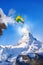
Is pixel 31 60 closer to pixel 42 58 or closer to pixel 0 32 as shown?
pixel 42 58

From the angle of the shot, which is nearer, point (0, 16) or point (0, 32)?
point (0, 16)

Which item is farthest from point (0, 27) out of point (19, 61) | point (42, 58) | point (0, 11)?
point (19, 61)

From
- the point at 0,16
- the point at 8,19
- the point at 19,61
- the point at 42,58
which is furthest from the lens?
the point at 19,61

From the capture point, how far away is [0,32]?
3.45m

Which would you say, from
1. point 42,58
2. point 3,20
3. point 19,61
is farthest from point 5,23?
point 19,61

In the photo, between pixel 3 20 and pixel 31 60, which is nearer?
pixel 3 20

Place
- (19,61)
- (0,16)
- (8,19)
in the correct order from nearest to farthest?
(0,16) < (8,19) < (19,61)

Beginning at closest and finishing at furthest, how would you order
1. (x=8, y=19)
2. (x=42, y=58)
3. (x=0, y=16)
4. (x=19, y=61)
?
1. (x=0, y=16)
2. (x=8, y=19)
3. (x=42, y=58)
4. (x=19, y=61)

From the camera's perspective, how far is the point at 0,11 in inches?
124

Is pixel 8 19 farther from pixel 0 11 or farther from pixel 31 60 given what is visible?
pixel 31 60

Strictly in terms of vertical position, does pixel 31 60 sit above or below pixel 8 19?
above

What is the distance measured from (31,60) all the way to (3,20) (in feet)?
152

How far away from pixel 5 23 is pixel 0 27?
0.13 metres

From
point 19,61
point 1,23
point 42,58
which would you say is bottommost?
point 1,23
